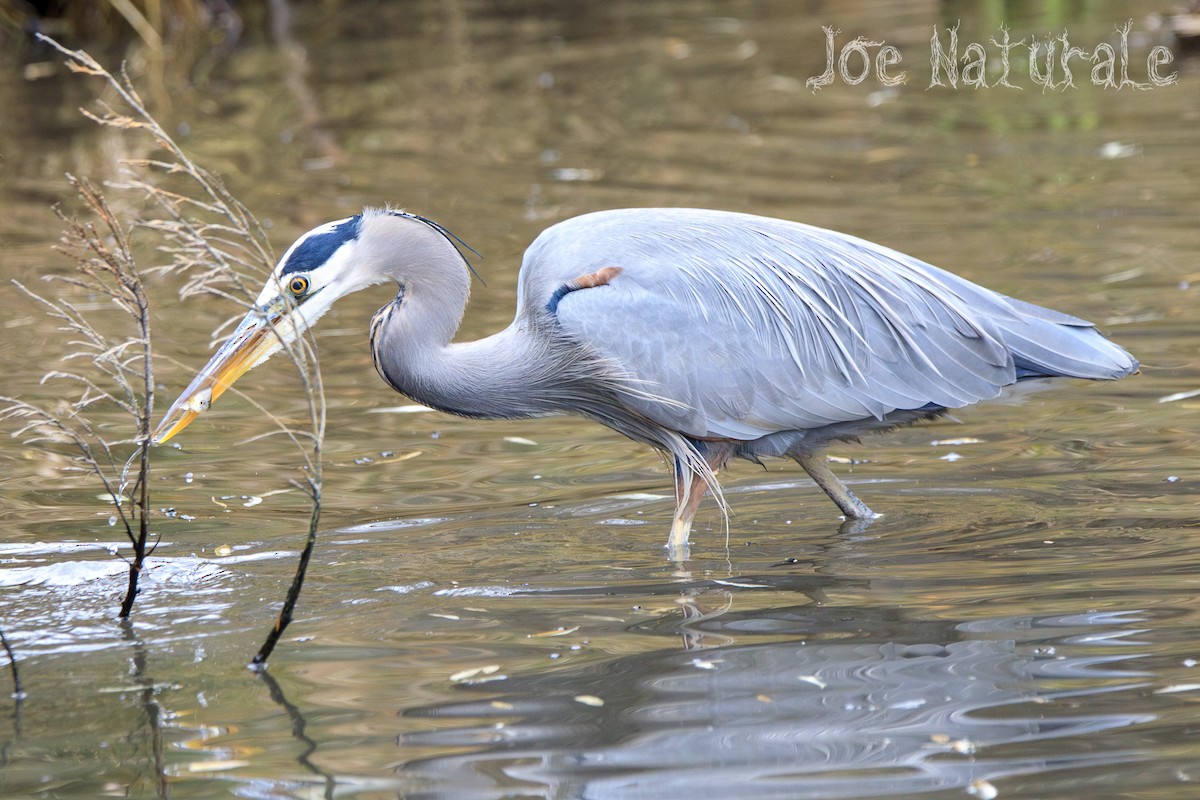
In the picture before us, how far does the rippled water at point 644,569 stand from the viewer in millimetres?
3975

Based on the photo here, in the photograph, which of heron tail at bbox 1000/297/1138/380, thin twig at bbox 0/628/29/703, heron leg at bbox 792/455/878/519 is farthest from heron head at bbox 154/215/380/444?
heron tail at bbox 1000/297/1138/380

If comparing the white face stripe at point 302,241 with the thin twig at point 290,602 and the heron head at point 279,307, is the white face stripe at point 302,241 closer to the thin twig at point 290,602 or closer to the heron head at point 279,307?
the heron head at point 279,307

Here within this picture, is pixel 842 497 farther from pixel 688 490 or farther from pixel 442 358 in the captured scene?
pixel 442 358

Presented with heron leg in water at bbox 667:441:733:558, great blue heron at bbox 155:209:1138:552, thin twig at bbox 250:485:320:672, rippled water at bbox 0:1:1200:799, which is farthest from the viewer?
great blue heron at bbox 155:209:1138:552

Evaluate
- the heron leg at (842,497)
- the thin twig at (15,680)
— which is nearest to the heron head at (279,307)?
the thin twig at (15,680)

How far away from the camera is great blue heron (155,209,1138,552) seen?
584 cm

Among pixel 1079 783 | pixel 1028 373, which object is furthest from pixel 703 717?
pixel 1028 373

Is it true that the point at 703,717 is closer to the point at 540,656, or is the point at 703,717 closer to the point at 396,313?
the point at 540,656

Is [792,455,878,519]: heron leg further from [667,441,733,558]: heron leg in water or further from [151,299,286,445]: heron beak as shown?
[151,299,286,445]: heron beak

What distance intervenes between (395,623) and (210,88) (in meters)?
11.6

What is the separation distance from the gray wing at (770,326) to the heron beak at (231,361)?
3.20 ft

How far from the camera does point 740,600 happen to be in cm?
518

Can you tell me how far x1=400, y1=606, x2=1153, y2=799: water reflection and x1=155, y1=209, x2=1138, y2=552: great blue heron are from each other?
1.18 m

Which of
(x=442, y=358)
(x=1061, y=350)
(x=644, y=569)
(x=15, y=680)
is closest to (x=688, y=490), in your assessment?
(x=644, y=569)
